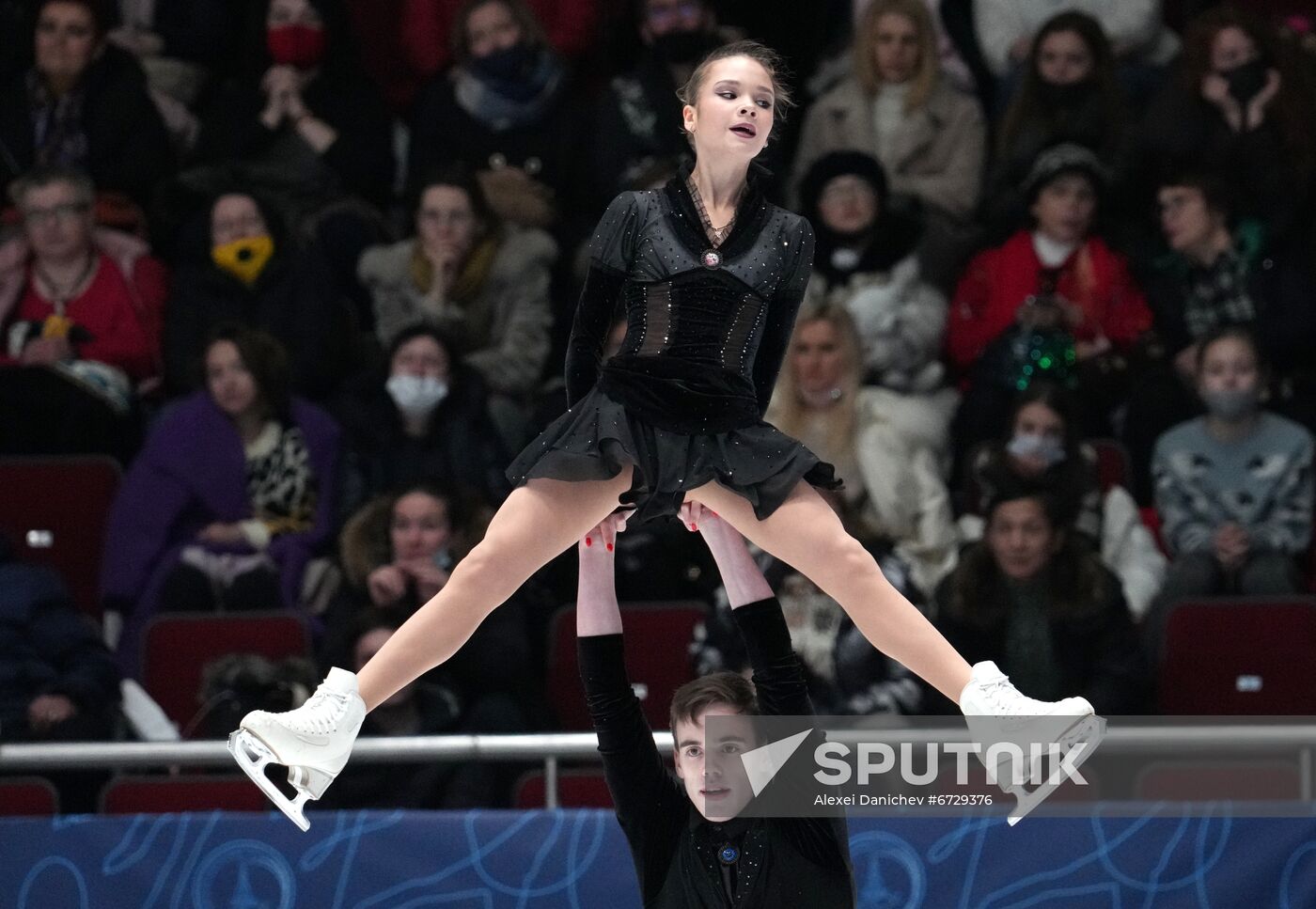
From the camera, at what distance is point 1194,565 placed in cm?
620

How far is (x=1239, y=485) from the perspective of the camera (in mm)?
6434

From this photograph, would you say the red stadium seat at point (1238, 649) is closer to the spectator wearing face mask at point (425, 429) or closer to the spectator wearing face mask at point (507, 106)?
the spectator wearing face mask at point (425, 429)

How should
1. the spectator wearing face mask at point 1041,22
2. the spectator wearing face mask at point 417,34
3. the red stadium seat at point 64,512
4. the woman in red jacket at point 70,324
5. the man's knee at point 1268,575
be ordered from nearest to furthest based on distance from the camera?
the man's knee at point 1268,575
the red stadium seat at point 64,512
the woman in red jacket at point 70,324
the spectator wearing face mask at point 1041,22
the spectator wearing face mask at point 417,34

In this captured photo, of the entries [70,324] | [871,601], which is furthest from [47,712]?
[871,601]

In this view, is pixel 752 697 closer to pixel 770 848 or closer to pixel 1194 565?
pixel 770 848

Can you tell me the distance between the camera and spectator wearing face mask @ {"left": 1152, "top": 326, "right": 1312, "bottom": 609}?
641 cm

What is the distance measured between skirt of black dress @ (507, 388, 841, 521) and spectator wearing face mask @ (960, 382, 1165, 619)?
2540 mm

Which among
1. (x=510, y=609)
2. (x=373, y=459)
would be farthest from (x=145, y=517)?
(x=510, y=609)

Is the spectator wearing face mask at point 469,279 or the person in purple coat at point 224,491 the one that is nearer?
the person in purple coat at point 224,491

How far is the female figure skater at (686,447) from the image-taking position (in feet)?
12.0

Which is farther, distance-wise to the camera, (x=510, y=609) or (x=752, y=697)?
(x=510, y=609)

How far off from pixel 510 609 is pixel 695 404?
2.50 metres

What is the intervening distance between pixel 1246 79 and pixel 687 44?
6.50 feet

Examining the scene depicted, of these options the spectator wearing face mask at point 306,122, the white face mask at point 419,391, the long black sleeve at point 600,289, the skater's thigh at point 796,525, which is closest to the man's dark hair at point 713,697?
the skater's thigh at point 796,525
